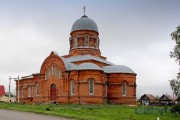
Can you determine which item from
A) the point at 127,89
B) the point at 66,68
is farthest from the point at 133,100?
the point at 66,68

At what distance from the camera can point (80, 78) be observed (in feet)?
127

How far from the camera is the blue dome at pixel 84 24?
4638 centimetres

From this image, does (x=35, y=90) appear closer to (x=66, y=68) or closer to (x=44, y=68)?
(x=44, y=68)

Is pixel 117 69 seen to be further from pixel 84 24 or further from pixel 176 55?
pixel 176 55

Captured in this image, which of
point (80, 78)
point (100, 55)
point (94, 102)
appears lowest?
point (94, 102)

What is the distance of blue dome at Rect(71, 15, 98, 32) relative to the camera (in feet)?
152

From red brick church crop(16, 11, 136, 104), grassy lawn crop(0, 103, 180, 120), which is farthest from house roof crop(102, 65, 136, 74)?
grassy lawn crop(0, 103, 180, 120)

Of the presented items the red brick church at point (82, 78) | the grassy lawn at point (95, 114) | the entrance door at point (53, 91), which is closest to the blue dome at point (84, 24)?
the red brick church at point (82, 78)

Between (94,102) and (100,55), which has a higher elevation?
(100,55)

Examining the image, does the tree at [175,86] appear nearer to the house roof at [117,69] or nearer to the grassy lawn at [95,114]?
the grassy lawn at [95,114]

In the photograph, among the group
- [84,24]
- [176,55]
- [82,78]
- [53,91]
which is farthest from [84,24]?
[176,55]

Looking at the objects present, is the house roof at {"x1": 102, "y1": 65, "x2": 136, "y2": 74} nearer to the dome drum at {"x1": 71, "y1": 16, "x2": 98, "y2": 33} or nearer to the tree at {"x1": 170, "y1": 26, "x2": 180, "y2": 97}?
the dome drum at {"x1": 71, "y1": 16, "x2": 98, "y2": 33}

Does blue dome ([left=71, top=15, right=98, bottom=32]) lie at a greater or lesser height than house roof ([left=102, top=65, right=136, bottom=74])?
greater

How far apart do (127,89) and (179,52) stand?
14782 millimetres
